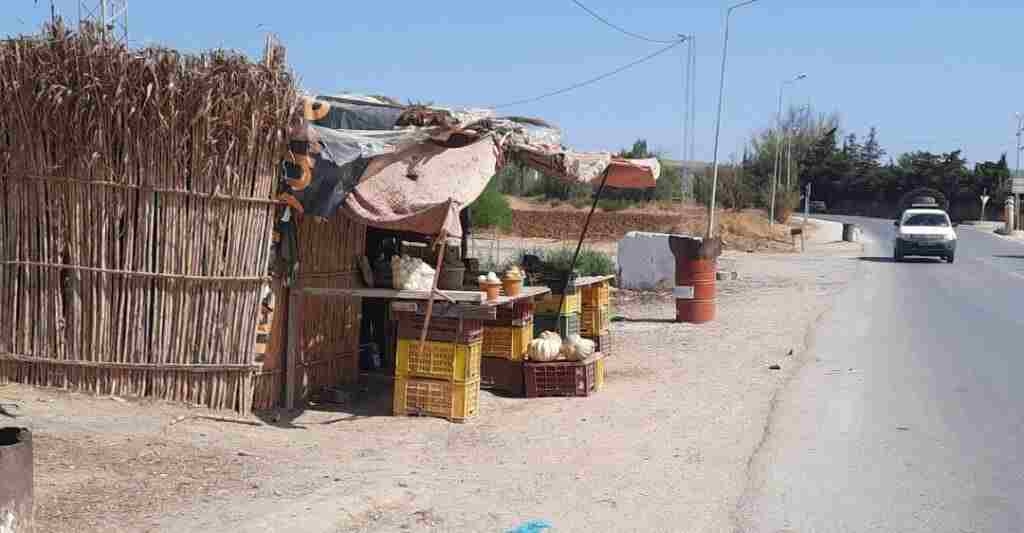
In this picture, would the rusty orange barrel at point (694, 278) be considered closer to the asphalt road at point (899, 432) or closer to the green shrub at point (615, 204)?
the asphalt road at point (899, 432)

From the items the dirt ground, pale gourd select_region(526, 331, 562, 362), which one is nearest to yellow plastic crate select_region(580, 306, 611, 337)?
the dirt ground

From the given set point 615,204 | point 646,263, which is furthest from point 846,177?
point 646,263

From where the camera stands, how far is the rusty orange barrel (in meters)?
17.7

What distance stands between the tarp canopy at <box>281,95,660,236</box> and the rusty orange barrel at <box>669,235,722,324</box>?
691 cm

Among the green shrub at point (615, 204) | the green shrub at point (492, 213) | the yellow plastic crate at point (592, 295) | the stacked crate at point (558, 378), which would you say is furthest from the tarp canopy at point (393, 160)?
the green shrub at point (615, 204)

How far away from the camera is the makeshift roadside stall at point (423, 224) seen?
31.0ft

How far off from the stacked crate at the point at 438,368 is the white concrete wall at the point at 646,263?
13.1 m

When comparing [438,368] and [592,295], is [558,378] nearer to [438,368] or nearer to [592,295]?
[438,368]

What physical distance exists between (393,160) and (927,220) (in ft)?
101

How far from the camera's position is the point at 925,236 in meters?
35.8

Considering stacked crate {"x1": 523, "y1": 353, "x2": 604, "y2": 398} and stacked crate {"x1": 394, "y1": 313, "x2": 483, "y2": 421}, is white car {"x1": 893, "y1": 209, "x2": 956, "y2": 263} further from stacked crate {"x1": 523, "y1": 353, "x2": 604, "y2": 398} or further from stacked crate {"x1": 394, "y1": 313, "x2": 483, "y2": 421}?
stacked crate {"x1": 394, "y1": 313, "x2": 483, "y2": 421}

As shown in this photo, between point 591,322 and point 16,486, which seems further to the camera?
point 591,322

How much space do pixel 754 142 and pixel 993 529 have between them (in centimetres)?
8242

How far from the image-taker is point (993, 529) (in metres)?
6.91
